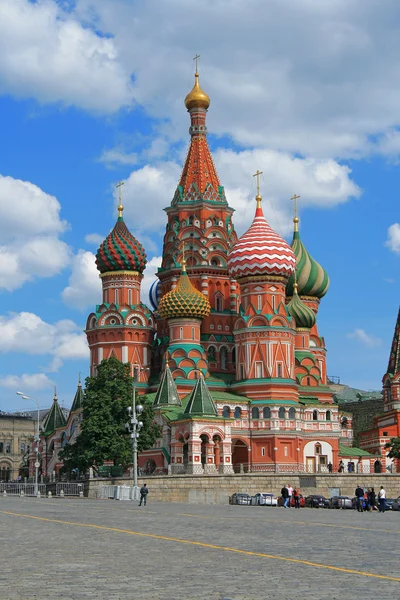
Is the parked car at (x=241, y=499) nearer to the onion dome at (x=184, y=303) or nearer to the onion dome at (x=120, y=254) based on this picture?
the onion dome at (x=184, y=303)

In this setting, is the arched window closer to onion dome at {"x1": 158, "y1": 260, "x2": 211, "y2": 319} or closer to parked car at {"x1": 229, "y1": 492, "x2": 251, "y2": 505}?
onion dome at {"x1": 158, "y1": 260, "x2": 211, "y2": 319}

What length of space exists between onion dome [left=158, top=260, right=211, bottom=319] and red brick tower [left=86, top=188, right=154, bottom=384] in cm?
281

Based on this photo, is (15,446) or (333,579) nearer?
(333,579)

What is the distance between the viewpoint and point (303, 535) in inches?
756

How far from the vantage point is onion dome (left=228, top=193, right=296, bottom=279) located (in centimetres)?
6725

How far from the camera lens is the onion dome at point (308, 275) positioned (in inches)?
3110

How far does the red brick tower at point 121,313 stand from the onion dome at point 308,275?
1482 centimetres

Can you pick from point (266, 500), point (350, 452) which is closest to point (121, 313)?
point (350, 452)

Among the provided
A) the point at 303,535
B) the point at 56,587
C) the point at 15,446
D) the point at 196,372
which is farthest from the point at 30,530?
the point at 15,446

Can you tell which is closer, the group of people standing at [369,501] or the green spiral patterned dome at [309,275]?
the group of people standing at [369,501]

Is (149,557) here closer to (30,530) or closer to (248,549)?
(248,549)

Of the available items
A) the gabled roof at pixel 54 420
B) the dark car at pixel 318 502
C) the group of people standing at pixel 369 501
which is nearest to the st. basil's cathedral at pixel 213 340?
the gabled roof at pixel 54 420

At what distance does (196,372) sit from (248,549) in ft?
166

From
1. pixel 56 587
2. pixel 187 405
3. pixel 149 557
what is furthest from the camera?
pixel 187 405
